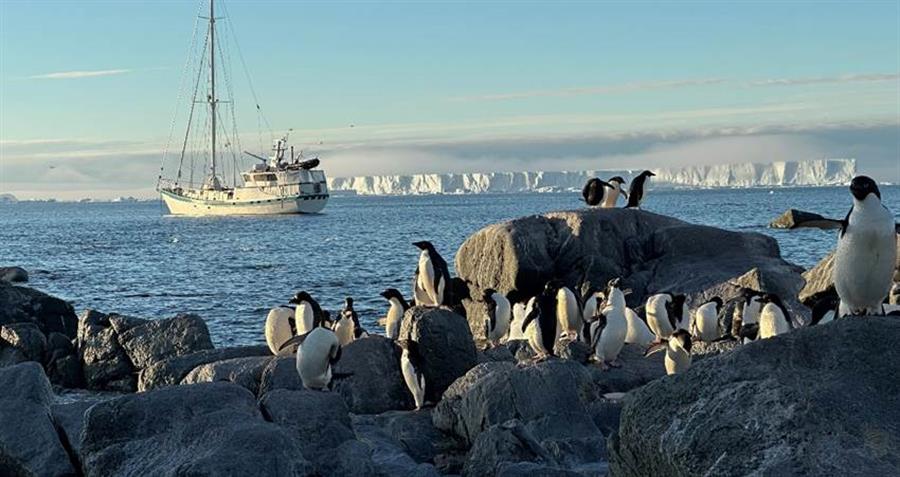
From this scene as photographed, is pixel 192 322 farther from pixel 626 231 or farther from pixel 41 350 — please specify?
pixel 626 231

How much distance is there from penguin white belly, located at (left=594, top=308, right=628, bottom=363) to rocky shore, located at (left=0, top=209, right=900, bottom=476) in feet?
1.54

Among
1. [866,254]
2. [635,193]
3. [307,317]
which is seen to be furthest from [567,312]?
[635,193]

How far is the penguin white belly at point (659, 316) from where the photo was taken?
67.8 feet

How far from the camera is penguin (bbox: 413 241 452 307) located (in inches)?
766

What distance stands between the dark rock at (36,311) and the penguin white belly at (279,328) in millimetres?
7438

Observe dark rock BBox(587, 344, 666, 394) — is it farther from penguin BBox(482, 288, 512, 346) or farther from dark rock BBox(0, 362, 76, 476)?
dark rock BBox(0, 362, 76, 476)

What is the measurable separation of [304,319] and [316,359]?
4.05 metres

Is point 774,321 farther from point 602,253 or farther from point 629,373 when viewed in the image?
point 602,253

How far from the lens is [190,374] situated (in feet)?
52.2

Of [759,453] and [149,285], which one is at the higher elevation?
[759,453]

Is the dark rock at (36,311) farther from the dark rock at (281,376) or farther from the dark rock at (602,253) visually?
the dark rock at (281,376)

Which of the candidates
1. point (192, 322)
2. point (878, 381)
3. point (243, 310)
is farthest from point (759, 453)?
point (243, 310)

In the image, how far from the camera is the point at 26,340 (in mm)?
20766

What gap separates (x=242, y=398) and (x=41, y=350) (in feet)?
41.0
